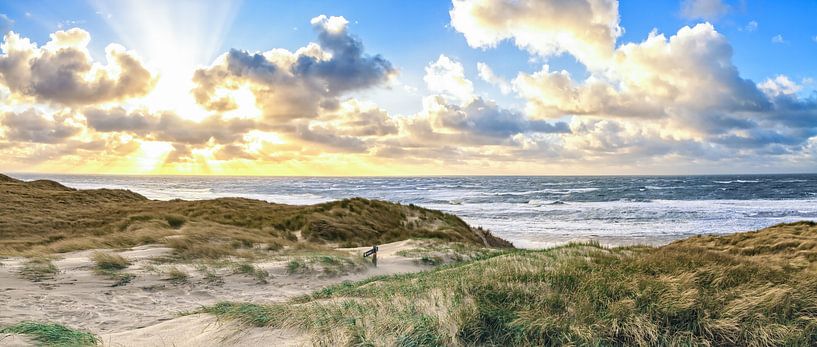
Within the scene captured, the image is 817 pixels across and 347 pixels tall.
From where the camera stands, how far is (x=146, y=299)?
327 inches

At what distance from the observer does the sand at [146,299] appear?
4891 mm

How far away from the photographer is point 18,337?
4688 millimetres

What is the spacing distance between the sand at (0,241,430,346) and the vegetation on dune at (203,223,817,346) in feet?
1.28

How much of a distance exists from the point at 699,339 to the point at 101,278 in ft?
35.2

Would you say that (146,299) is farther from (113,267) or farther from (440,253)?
(440,253)

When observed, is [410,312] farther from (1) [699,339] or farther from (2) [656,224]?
(2) [656,224]

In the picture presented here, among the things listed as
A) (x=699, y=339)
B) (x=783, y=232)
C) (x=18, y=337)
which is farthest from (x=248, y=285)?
(x=783, y=232)

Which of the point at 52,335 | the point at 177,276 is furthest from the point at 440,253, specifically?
the point at 52,335

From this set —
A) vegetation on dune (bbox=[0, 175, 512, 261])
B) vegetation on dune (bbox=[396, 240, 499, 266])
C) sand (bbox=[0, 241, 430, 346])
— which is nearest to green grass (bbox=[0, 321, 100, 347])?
sand (bbox=[0, 241, 430, 346])

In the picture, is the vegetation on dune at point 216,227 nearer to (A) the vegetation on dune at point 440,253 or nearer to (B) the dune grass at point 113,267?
(B) the dune grass at point 113,267

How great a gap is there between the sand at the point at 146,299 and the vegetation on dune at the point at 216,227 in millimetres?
1869

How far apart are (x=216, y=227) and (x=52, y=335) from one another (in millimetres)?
13151

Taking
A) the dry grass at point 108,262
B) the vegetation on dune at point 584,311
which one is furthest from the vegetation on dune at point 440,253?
the dry grass at point 108,262

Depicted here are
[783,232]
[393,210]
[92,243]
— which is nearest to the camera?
[92,243]
